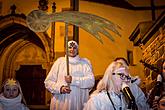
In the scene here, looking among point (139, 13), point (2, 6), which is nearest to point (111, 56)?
point (139, 13)

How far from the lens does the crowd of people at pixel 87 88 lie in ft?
11.3

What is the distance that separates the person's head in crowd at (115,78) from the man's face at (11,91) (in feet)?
4.26

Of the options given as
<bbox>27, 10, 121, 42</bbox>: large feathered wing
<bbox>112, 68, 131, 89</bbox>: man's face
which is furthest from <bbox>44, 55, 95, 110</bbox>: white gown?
<bbox>112, 68, 131, 89</bbox>: man's face

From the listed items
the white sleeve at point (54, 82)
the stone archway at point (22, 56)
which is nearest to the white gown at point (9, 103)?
the white sleeve at point (54, 82)

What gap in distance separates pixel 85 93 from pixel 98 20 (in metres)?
1.26

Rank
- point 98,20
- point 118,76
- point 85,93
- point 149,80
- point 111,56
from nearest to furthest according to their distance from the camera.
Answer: point 118,76 → point 98,20 → point 85,93 → point 149,80 → point 111,56

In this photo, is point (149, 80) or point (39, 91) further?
point (39, 91)

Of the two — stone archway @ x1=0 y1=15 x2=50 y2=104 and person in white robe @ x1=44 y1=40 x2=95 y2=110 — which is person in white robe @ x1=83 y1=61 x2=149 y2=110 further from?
stone archway @ x1=0 y1=15 x2=50 y2=104

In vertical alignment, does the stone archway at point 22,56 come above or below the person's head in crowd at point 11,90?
above

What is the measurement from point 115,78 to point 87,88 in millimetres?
1401

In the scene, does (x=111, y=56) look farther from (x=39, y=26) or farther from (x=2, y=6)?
(x=39, y=26)

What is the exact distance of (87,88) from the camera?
4840 mm

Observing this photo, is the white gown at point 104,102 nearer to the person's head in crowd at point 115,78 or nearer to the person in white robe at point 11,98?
the person's head in crowd at point 115,78

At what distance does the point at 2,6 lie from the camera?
847 cm
